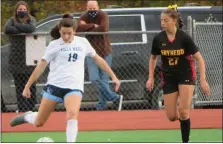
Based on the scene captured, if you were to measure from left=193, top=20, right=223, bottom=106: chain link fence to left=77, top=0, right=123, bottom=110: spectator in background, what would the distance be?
6.08 ft

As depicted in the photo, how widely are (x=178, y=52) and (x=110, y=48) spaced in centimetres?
407

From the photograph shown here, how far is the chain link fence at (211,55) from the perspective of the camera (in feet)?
48.0

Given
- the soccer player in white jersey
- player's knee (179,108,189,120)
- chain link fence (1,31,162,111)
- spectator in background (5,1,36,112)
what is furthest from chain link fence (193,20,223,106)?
the soccer player in white jersey

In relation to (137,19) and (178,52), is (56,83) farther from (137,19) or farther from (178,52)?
(137,19)

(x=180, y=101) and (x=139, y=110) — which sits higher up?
(x=180, y=101)

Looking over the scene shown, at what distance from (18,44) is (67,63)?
14.9 feet

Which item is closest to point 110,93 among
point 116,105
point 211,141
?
point 116,105

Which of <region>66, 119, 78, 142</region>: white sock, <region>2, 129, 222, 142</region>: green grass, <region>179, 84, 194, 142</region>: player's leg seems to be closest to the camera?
<region>66, 119, 78, 142</region>: white sock

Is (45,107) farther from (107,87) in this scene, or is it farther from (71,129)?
(107,87)

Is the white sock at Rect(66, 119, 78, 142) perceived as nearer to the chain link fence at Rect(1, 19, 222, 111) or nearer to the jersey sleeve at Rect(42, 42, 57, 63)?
the jersey sleeve at Rect(42, 42, 57, 63)

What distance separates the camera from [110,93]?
14.0 metres

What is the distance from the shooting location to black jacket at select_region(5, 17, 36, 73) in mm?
13781

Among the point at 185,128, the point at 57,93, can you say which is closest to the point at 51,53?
the point at 57,93

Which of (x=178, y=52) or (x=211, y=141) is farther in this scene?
(x=211, y=141)
